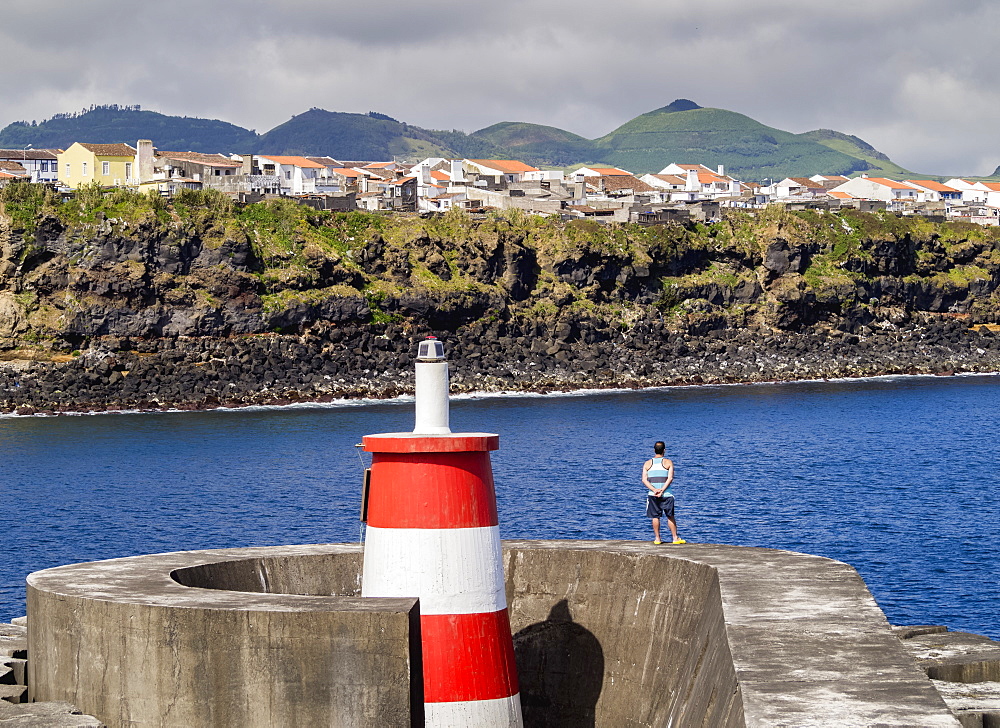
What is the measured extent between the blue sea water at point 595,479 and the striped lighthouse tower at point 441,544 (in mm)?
15126

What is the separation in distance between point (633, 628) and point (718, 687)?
2.74 meters

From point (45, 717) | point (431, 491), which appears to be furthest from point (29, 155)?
point (431, 491)

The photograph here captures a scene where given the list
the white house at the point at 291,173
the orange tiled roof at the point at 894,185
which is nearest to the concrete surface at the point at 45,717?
the white house at the point at 291,173

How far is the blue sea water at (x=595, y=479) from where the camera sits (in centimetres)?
3209

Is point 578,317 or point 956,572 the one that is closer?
point 956,572

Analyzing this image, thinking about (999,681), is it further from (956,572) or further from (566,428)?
(566,428)

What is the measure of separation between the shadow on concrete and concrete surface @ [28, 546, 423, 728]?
2.60 m

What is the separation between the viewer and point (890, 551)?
103 ft

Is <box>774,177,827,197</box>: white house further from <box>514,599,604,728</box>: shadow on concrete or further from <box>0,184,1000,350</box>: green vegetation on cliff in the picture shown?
<box>514,599,604,728</box>: shadow on concrete

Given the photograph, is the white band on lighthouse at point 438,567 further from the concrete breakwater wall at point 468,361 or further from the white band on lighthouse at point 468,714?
the concrete breakwater wall at point 468,361

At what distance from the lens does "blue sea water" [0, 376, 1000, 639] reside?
32.1 metres

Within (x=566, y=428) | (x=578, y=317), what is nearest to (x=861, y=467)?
(x=566, y=428)

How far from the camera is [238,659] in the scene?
9156mm

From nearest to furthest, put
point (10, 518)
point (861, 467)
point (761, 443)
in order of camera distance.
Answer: point (10, 518) → point (861, 467) → point (761, 443)
